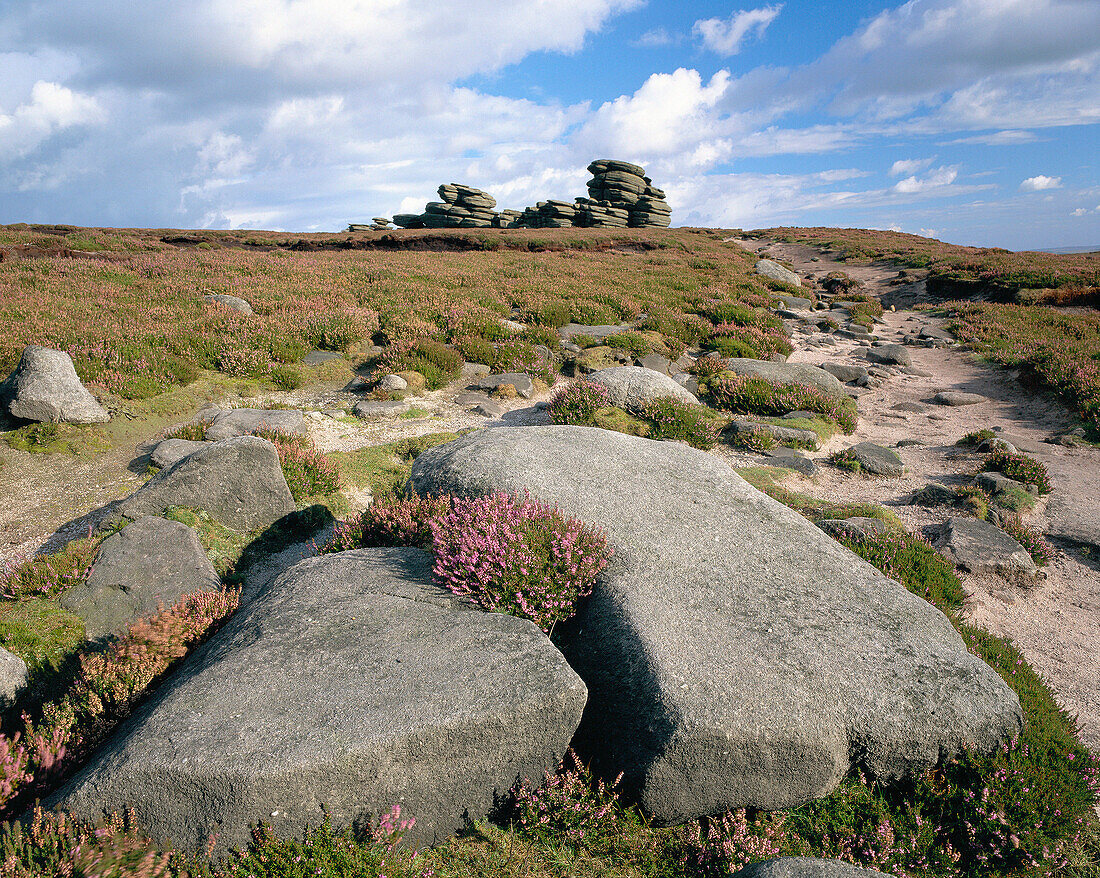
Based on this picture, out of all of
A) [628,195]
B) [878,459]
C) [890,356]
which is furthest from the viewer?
[628,195]

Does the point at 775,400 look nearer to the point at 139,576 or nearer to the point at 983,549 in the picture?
the point at 983,549

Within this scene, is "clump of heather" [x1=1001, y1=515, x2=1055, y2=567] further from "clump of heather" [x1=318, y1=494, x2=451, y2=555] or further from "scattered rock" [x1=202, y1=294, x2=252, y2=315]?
"scattered rock" [x1=202, y1=294, x2=252, y2=315]

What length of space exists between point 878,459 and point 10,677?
12565 mm

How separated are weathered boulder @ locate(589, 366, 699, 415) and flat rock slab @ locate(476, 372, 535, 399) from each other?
1783mm

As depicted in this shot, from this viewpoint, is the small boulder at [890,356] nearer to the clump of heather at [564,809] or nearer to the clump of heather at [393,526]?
the clump of heather at [393,526]

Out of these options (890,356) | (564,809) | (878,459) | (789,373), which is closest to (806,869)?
(564,809)

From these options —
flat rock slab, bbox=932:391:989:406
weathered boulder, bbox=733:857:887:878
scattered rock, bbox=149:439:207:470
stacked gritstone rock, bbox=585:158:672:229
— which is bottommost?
weathered boulder, bbox=733:857:887:878

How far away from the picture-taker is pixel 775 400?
13438mm

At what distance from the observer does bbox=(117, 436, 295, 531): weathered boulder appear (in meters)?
7.32

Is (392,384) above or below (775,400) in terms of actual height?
above

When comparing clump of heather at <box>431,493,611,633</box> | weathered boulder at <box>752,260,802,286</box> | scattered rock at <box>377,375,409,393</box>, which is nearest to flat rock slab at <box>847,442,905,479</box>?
clump of heather at <box>431,493,611,633</box>

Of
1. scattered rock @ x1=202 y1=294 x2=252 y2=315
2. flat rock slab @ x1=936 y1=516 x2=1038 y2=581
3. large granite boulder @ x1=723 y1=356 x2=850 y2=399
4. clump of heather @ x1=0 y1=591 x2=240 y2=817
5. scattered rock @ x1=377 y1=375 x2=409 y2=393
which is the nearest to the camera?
clump of heather @ x1=0 y1=591 x2=240 y2=817

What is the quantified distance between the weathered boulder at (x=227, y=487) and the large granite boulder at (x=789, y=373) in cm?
1154

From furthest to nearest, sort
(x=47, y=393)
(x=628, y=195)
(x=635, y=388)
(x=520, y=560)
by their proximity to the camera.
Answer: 1. (x=628, y=195)
2. (x=635, y=388)
3. (x=47, y=393)
4. (x=520, y=560)
